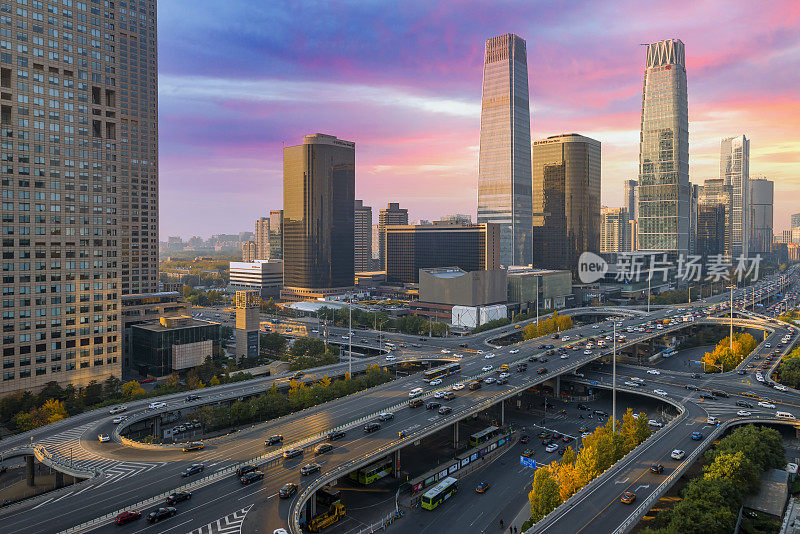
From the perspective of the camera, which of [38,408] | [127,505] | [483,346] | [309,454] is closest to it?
[127,505]

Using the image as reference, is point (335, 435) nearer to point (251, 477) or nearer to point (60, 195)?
point (251, 477)

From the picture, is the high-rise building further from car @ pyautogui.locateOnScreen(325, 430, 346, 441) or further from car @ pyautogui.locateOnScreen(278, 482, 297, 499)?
car @ pyautogui.locateOnScreen(278, 482, 297, 499)

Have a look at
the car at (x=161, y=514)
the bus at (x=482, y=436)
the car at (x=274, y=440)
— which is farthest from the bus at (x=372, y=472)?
the car at (x=161, y=514)

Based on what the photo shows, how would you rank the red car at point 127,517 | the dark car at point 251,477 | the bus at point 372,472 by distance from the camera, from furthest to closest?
the bus at point 372,472
the dark car at point 251,477
the red car at point 127,517

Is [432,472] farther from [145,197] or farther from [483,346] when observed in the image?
→ [145,197]

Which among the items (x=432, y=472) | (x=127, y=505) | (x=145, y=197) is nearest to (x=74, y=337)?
(x=127, y=505)

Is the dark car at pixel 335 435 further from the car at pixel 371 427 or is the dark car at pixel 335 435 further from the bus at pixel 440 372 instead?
the bus at pixel 440 372

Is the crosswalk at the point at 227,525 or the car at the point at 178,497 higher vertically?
the car at the point at 178,497

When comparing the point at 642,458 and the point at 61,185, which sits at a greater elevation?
the point at 61,185
